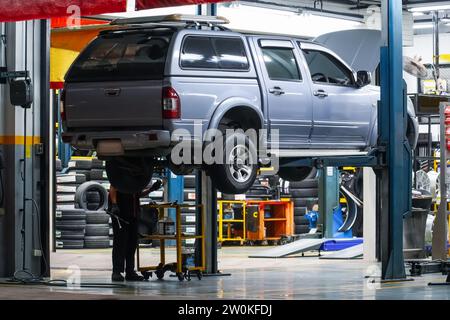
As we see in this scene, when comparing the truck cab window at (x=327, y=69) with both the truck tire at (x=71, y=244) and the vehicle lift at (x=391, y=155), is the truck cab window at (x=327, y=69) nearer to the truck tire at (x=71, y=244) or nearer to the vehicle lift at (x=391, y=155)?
the vehicle lift at (x=391, y=155)

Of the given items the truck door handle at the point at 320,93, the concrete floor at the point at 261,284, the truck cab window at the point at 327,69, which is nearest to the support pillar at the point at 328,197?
the concrete floor at the point at 261,284

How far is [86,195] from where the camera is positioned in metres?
23.3

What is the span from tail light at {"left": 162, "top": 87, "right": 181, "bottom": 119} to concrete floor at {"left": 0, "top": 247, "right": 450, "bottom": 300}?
2.04m

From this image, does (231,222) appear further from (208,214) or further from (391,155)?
(391,155)

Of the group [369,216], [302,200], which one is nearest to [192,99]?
[369,216]

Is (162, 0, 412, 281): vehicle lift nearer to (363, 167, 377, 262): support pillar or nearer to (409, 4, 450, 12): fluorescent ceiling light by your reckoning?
(363, 167, 377, 262): support pillar

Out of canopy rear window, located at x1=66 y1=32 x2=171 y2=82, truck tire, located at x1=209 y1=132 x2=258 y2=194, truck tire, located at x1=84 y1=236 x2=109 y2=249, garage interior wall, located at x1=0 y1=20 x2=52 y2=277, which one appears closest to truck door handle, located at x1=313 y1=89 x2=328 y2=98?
truck tire, located at x1=209 y1=132 x2=258 y2=194

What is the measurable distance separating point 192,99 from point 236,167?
3.44 ft

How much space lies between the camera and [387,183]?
1350 centimetres

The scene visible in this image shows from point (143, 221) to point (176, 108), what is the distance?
2.71 metres

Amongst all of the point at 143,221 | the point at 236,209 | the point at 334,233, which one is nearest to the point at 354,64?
the point at 143,221

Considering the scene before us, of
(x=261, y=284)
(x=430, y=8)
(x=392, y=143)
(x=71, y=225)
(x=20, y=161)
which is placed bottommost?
(x=261, y=284)

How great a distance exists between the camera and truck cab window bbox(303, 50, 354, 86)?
13781 millimetres

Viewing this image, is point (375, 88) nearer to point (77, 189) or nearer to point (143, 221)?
point (143, 221)
